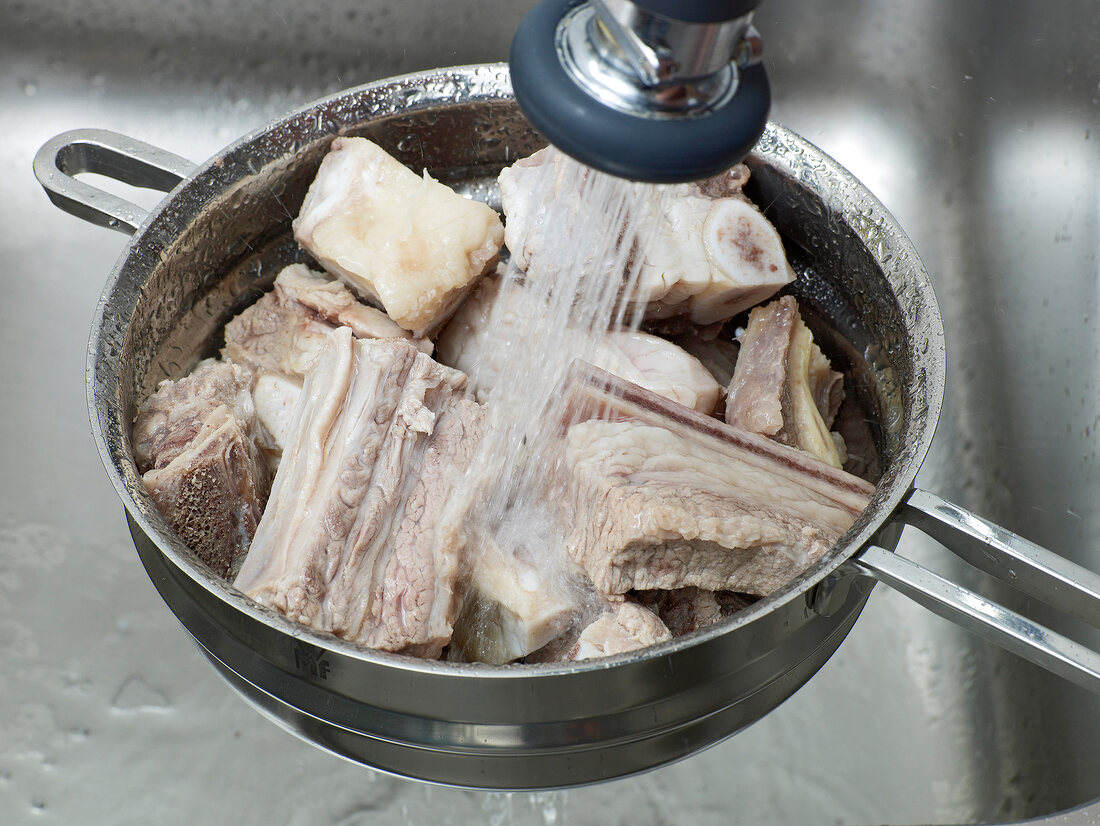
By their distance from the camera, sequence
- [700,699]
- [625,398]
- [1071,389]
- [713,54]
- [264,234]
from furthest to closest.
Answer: [1071,389] → [264,234] → [625,398] → [700,699] → [713,54]

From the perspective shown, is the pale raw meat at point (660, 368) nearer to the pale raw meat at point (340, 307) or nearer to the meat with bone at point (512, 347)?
the meat with bone at point (512, 347)

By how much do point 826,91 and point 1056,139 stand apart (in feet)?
1.25

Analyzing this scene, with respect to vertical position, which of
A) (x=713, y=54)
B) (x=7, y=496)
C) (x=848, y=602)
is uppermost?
(x=713, y=54)

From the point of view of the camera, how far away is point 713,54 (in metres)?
0.58

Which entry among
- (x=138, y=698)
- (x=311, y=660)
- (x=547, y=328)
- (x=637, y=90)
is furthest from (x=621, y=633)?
(x=138, y=698)

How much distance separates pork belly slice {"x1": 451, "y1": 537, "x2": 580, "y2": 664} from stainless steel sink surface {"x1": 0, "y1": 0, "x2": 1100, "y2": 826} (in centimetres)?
Answer: 37

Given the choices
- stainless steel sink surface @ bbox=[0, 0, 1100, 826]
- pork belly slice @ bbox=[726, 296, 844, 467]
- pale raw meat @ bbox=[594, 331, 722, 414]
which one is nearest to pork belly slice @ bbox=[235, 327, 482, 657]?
pale raw meat @ bbox=[594, 331, 722, 414]

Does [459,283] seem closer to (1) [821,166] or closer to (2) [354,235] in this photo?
(2) [354,235]

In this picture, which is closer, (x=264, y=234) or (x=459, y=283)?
(x=459, y=283)

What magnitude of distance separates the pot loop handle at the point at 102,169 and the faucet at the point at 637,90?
679 millimetres

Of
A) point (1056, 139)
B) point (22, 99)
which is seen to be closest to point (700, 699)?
point (1056, 139)

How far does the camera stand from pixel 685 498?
921mm

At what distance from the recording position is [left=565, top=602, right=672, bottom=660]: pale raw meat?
910 millimetres

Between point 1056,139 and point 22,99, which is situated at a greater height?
point 1056,139
